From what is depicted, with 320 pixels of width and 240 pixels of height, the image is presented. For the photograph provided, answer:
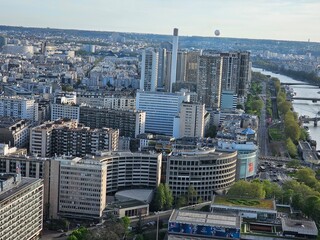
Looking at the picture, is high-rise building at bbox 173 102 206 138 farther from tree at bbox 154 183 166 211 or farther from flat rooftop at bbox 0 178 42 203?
flat rooftop at bbox 0 178 42 203

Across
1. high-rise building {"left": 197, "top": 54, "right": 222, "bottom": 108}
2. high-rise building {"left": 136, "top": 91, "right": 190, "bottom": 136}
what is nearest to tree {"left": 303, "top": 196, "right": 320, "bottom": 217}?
high-rise building {"left": 136, "top": 91, "right": 190, "bottom": 136}

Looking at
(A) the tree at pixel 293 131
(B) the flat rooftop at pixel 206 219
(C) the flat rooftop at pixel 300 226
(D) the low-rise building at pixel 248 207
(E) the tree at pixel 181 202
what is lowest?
(E) the tree at pixel 181 202

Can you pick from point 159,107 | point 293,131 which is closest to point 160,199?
point 159,107

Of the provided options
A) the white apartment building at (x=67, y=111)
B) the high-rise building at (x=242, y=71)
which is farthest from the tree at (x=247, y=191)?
the high-rise building at (x=242, y=71)

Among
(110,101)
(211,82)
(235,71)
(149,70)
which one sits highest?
(235,71)

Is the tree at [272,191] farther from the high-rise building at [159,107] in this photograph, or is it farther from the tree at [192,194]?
the high-rise building at [159,107]

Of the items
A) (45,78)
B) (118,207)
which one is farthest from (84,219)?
(45,78)

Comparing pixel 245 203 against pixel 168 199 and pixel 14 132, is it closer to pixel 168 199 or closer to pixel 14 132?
pixel 168 199

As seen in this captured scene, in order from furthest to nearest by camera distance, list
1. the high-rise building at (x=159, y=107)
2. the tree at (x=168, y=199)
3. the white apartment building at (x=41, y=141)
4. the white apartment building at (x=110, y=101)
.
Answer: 1. the white apartment building at (x=110, y=101)
2. the high-rise building at (x=159, y=107)
3. the white apartment building at (x=41, y=141)
4. the tree at (x=168, y=199)
